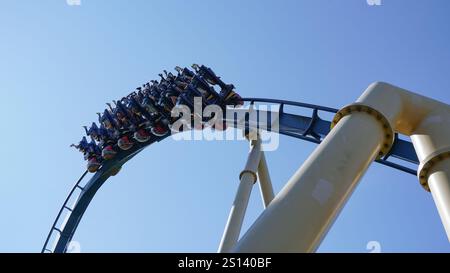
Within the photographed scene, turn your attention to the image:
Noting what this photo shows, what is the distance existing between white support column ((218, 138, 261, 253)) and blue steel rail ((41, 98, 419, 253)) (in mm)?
971

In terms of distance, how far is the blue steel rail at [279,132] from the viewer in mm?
5859

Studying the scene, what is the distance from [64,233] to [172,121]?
3.56 metres

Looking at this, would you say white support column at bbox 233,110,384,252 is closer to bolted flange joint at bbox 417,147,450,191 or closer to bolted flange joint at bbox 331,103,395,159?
bolted flange joint at bbox 331,103,395,159

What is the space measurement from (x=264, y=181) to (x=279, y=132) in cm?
96

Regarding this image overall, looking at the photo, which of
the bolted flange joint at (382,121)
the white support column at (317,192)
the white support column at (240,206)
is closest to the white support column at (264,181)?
the white support column at (240,206)

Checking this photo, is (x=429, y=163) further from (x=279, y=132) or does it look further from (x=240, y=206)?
(x=279, y=132)

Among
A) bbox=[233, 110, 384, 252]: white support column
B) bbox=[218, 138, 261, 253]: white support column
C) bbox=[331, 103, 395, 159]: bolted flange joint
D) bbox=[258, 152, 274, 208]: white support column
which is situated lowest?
bbox=[233, 110, 384, 252]: white support column

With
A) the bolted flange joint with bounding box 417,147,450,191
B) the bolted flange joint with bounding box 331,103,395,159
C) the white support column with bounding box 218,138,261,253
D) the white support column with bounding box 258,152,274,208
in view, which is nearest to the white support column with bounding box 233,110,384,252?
the bolted flange joint with bounding box 331,103,395,159

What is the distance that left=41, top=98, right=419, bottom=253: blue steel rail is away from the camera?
586 centimetres

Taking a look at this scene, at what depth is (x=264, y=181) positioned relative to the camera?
6.91 meters

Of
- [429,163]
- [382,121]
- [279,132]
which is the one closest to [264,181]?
[279,132]

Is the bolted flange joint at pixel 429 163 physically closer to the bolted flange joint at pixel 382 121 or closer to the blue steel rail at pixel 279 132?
the bolted flange joint at pixel 382 121

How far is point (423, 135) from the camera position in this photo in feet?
8.98

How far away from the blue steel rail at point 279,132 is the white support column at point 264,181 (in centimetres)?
72
